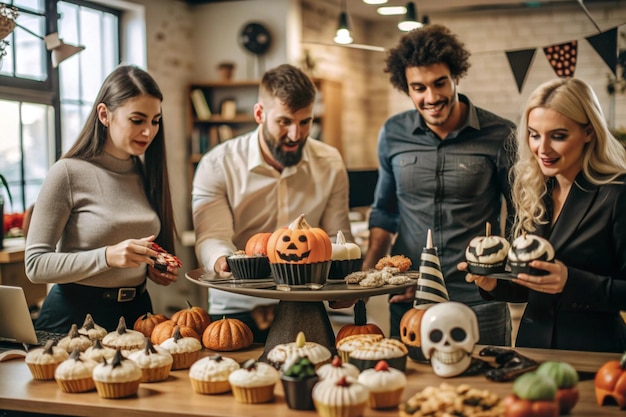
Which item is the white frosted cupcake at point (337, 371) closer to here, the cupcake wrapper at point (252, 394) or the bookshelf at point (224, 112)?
the cupcake wrapper at point (252, 394)

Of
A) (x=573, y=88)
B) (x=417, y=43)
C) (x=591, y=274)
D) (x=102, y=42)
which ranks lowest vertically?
(x=591, y=274)

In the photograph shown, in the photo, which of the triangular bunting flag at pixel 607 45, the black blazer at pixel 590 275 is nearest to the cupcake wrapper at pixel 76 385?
the black blazer at pixel 590 275

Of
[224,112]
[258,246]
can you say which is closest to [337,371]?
[258,246]

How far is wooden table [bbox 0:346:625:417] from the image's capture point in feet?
5.84

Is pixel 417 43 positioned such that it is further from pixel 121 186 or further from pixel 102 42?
pixel 102 42

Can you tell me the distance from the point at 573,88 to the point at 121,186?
153 cm

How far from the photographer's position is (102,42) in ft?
21.0

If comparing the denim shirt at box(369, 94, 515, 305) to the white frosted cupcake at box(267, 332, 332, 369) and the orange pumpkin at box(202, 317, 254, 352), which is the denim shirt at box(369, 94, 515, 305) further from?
the white frosted cupcake at box(267, 332, 332, 369)

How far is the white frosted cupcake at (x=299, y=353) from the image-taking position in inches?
77.7

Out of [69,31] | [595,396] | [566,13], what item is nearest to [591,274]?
[595,396]

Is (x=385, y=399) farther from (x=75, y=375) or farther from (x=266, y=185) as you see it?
(x=266, y=185)

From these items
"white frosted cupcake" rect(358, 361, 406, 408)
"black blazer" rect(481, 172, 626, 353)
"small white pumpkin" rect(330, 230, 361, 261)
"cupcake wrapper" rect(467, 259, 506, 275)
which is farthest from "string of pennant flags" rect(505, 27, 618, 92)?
"white frosted cupcake" rect(358, 361, 406, 408)

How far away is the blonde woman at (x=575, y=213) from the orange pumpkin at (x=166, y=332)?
893 mm

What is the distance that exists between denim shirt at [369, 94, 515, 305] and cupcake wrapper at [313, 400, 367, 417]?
1336 millimetres
